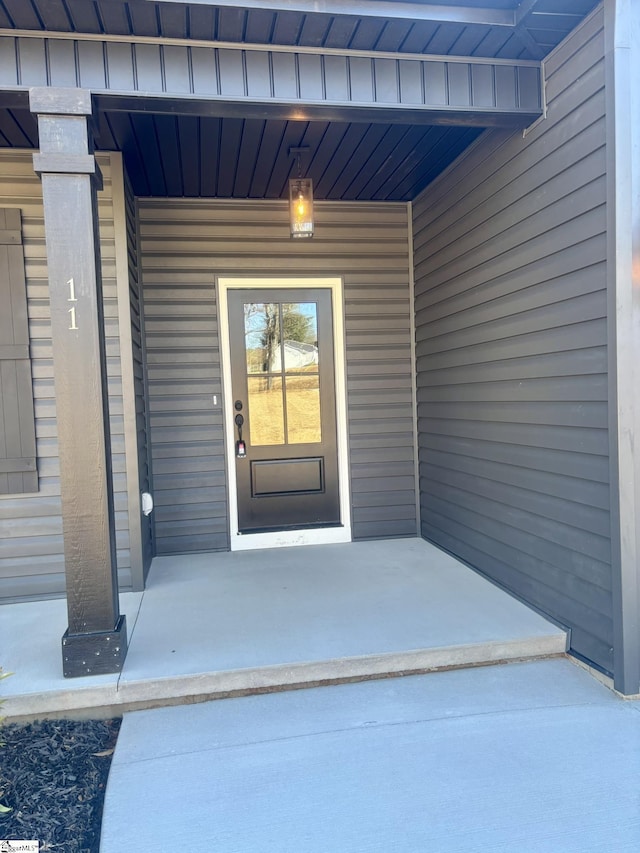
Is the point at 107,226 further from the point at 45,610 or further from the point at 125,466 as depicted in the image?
the point at 45,610

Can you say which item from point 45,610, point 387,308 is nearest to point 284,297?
point 387,308

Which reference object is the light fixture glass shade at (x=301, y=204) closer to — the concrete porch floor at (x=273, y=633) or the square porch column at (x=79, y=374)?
the square porch column at (x=79, y=374)

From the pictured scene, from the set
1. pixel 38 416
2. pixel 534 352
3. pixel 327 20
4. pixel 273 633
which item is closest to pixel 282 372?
pixel 38 416

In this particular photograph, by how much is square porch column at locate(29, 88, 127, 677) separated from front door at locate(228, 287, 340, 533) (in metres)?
1.68

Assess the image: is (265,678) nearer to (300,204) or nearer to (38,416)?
(38,416)

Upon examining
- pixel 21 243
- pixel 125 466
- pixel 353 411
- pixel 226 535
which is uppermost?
pixel 21 243

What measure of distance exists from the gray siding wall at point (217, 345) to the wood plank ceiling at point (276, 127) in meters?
0.19

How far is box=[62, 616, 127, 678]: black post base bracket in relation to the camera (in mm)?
2127

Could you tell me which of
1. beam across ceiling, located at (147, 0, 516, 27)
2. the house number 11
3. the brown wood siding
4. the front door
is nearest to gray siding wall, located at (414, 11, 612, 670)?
beam across ceiling, located at (147, 0, 516, 27)

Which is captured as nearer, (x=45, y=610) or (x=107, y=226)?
(x=45, y=610)

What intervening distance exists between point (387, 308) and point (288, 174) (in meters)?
1.20

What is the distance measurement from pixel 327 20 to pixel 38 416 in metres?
2.44

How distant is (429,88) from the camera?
2.39 meters

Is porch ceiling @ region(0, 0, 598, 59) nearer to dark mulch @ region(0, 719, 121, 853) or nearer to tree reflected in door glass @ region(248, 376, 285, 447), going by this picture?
tree reflected in door glass @ region(248, 376, 285, 447)
